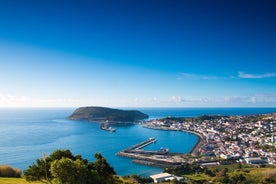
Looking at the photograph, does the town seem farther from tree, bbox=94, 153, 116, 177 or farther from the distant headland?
tree, bbox=94, 153, 116, 177

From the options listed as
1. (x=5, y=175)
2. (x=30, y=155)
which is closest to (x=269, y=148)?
(x=30, y=155)

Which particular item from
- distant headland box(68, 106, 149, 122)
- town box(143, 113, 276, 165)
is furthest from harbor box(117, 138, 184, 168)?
distant headland box(68, 106, 149, 122)

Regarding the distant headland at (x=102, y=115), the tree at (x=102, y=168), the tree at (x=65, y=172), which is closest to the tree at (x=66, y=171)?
the tree at (x=65, y=172)

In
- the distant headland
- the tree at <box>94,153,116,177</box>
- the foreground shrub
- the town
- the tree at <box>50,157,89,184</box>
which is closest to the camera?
the tree at <box>50,157,89,184</box>

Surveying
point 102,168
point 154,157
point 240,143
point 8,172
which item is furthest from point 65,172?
point 240,143

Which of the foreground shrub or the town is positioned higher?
the foreground shrub

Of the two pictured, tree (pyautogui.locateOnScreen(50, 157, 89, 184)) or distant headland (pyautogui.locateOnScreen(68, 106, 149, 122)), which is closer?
tree (pyautogui.locateOnScreen(50, 157, 89, 184))

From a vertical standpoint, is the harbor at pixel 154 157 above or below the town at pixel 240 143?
below

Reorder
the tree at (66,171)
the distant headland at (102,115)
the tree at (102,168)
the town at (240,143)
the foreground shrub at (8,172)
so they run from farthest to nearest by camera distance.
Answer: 1. the distant headland at (102,115)
2. the town at (240,143)
3. the foreground shrub at (8,172)
4. the tree at (102,168)
5. the tree at (66,171)

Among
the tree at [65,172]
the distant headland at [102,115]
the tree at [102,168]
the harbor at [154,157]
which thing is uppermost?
the tree at [65,172]

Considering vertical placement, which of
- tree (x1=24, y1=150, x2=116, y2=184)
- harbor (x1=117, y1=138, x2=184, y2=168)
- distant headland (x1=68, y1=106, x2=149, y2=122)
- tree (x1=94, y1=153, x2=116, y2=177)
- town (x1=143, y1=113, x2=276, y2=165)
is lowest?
harbor (x1=117, y1=138, x2=184, y2=168)

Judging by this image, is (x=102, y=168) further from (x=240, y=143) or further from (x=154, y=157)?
(x=240, y=143)

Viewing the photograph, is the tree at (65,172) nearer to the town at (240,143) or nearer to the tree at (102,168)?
the tree at (102,168)
